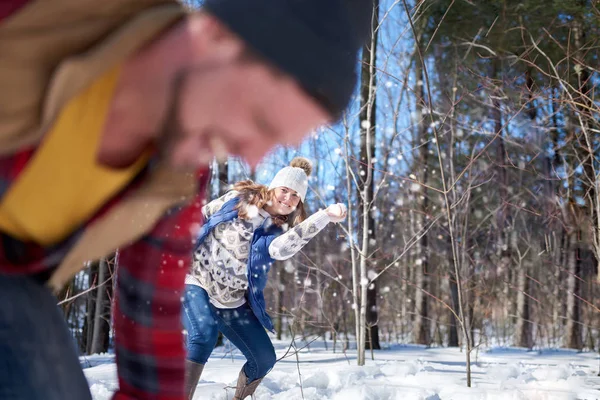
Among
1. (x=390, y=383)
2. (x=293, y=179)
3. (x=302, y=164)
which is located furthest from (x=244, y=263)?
(x=390, y=383)

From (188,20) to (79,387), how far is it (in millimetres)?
589

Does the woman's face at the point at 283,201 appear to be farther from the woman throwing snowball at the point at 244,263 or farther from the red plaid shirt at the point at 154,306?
the red plaid shirt at the point at 154,306

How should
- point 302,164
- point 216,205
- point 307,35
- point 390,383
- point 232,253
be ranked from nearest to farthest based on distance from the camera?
point 307,35
point 232,253
point 216,205
point 302,164
point 390,383

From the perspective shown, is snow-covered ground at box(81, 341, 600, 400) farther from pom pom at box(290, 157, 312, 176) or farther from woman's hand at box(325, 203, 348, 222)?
pom pom at box(290, 157, 312, 176)

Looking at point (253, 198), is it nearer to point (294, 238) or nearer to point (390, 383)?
point (294, 238)

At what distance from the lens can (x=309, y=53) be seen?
0.60m

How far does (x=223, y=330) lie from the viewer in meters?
3.53

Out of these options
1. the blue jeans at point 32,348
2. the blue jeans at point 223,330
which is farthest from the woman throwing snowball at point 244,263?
the blue jeans at point 32,348

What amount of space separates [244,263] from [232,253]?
96 millimetres

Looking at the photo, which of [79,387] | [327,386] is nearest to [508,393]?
[327,386]

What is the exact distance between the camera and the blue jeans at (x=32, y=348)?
784 millimetres

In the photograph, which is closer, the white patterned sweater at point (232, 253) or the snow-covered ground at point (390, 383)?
the white patterned sweater at point (232, 253)

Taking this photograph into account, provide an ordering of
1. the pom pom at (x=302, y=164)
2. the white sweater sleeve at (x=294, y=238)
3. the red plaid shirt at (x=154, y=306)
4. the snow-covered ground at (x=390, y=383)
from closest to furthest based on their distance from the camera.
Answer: the red plaid shirt at (x=154, y=306), the white sweater sleeve at (x=294, y=238), the pom pom at (x=302, y=164), the snow-covered ground at (x=390, y=383)

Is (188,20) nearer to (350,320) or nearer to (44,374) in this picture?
(44,374)
